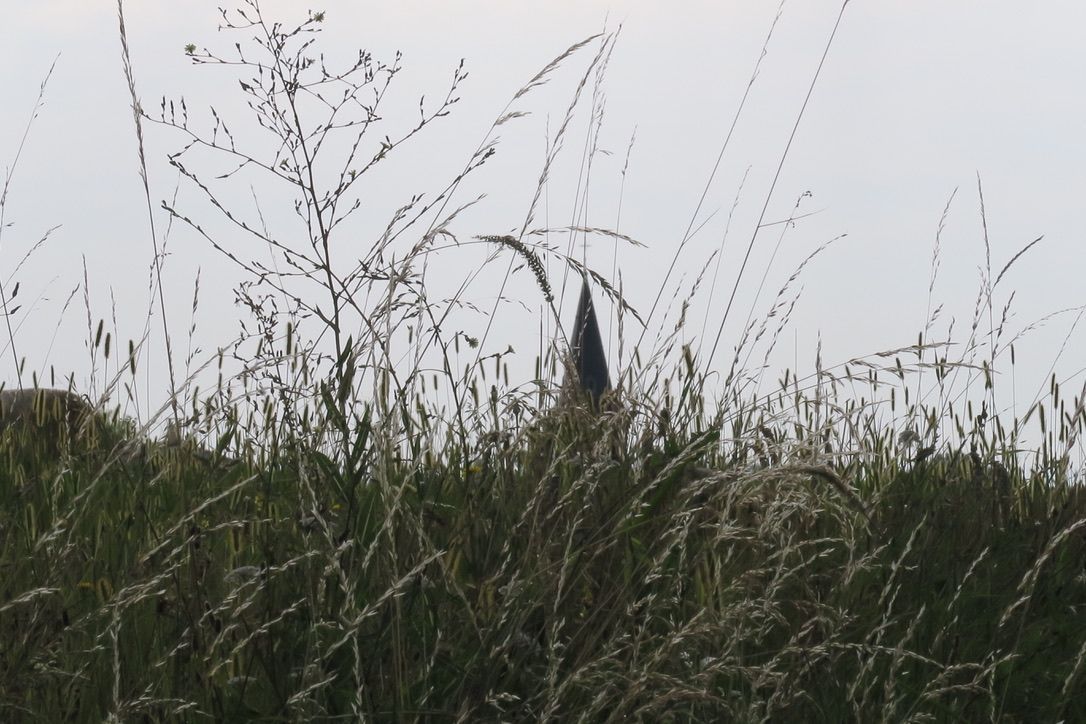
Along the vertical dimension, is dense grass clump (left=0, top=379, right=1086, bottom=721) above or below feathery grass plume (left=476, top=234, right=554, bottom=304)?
below

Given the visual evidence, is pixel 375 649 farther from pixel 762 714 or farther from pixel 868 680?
pixel 868 680

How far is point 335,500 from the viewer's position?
2490 mm

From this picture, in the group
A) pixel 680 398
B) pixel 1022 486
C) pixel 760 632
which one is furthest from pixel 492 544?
pixel 1022 486

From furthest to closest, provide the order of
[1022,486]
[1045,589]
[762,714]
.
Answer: [1022,486] < [1045,589] < [762,714]

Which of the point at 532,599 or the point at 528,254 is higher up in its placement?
the point at 528,254

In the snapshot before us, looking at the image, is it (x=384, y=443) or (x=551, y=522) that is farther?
(x=551, y=522)

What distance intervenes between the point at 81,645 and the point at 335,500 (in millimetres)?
621

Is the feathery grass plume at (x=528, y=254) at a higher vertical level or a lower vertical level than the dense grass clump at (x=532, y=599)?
higher

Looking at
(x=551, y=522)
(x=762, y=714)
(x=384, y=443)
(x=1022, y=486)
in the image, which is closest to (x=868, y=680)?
(x=762, y=714)

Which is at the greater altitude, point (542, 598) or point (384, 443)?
point (384, 443)

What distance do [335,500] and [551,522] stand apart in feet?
1.75

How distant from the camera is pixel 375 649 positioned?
1875 mm

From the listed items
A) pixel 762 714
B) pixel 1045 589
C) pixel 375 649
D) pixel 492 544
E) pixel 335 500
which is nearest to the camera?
pixel 375 649

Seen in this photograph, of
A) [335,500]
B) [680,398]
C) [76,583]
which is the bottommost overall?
[76,583]
